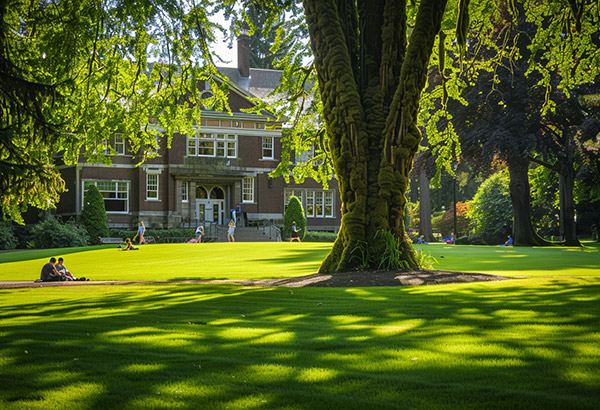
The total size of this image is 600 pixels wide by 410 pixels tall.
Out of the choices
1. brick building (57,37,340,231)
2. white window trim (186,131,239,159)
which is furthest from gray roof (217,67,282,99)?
white window trim (186,131,239,159)

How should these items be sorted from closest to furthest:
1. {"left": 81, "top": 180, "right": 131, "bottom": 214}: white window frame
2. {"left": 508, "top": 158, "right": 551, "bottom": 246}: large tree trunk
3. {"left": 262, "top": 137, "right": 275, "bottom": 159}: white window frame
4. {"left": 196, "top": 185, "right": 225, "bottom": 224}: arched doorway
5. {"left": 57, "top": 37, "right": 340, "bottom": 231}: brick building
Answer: {"left": 508, "top": 158, "right": 551, "bottom": 246}: large tree trunk → {"left": 81, "top": 180, "right": 131, "bottom": 214}: white window frame → {"left": 57, "top": 37, "right": 340, "bottom": 231}: brick building → {"left": 196, "top": 185, "right": 225, "bottom": 224}: arched doorway → {"left": 262, "top": 137, "right": 275, "bottom": 159}: white window frame

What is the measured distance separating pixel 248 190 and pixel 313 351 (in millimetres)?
42930

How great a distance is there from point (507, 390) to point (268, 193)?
44.3m

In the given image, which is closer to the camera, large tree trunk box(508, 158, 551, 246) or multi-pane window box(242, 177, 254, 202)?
large tree trunk box(508, 158, 551, 246)

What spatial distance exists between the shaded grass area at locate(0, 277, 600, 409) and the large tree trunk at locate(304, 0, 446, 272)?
411 cm

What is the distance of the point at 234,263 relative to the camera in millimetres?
20531

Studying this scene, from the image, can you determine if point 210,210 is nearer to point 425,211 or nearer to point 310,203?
point 310,203

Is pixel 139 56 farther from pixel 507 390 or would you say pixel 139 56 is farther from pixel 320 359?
pixel 507 390

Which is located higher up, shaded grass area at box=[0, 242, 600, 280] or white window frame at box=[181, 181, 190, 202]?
white window frame at box=[181, 181, 190, 202]

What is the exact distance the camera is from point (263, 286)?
11.5 metres

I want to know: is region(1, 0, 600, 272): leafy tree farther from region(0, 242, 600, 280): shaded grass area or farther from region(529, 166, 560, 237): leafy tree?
region(529, 166, 560, 237): leafy tree

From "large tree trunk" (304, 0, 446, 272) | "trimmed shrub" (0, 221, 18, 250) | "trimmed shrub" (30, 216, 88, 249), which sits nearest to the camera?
"large tree trunk" (304, 0, 446, 272)

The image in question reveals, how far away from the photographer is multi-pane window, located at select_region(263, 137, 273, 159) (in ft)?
159

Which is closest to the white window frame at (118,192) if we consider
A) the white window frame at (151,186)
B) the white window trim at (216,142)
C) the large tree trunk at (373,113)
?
the white window frame at (151,186)
